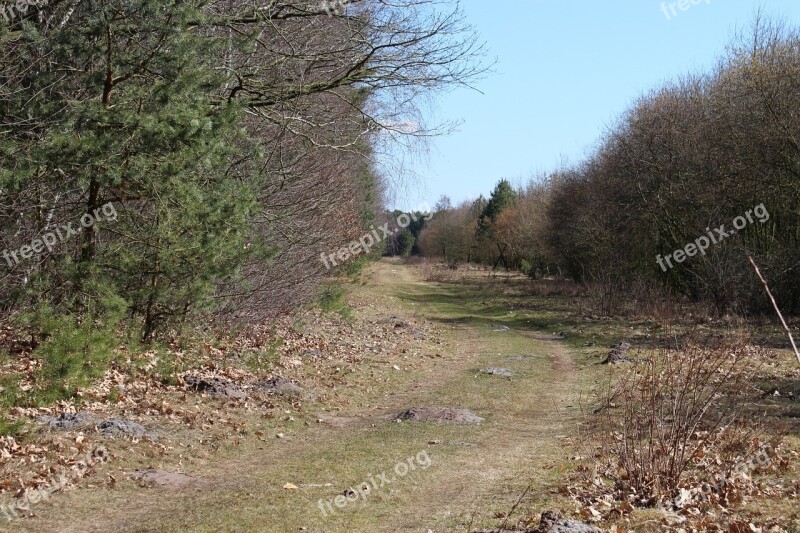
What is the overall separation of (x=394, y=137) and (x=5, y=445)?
26.7 ft

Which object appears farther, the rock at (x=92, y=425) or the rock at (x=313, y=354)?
the rock at (x=313, y=354)

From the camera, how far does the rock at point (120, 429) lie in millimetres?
8297

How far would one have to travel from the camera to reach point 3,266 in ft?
32.7

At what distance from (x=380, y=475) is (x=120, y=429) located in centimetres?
308

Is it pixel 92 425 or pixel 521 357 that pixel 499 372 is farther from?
pixel 92 425

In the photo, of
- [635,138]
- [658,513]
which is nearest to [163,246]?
[658,513]

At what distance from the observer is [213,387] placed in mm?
11039

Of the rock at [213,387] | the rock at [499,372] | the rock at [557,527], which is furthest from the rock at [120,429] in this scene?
the rock at [499,372]

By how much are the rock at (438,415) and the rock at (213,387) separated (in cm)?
243

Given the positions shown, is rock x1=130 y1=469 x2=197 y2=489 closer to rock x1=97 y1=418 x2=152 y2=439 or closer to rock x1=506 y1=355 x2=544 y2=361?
rock x1=97 y1=418 x2=152 y2=439

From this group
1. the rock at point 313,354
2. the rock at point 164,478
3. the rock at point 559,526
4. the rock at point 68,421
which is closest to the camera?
the rock at point 559,526

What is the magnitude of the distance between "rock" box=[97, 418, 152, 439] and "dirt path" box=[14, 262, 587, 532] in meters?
1.01

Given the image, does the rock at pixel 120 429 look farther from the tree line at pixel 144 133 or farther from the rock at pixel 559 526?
the rock at pixel 559 526

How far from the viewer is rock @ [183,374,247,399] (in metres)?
10.9
